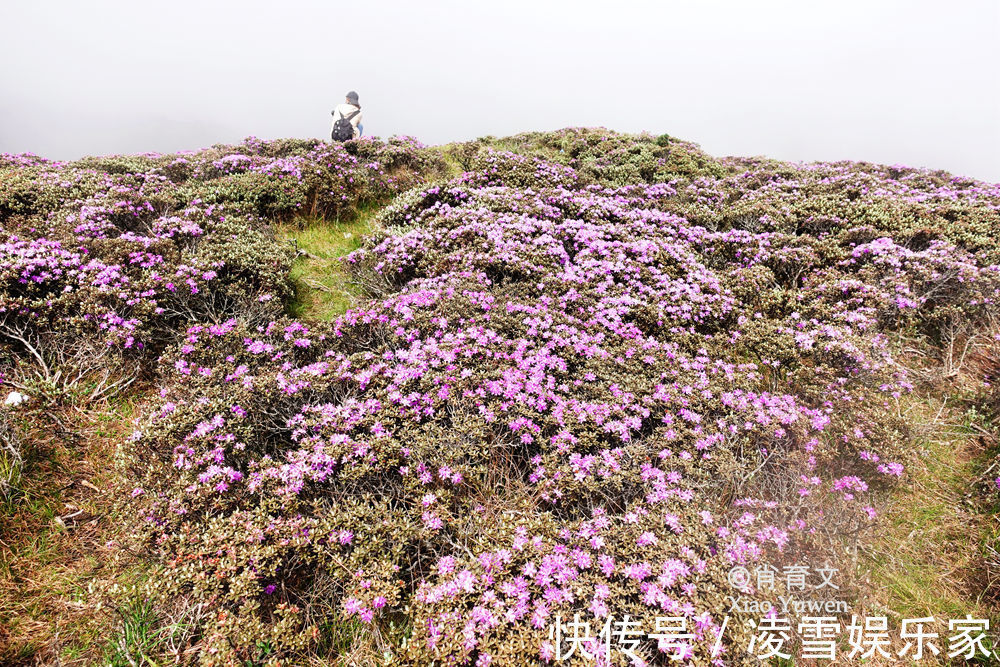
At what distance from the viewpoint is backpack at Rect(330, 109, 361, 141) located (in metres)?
14.5

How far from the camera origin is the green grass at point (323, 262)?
7.89 m

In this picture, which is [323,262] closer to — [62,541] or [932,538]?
[62,541]


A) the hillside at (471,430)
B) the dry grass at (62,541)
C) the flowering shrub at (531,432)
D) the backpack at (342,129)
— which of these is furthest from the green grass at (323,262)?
the backpack at (342,129)

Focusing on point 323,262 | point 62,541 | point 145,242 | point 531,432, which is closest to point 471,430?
point 531,432

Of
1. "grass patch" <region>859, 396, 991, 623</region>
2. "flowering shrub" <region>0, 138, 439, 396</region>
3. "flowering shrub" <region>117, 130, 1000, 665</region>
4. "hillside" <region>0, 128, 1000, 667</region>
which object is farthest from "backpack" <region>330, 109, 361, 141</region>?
"grass patch" <region>859, 396, 991, 623</region>

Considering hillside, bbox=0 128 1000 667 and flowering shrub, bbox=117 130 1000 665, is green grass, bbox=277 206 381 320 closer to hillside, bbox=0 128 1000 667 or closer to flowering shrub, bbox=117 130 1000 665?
hillside, bbox=0 128 1000 667

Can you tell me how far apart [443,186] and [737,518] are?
9.70 m

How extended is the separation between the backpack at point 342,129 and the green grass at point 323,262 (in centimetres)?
459

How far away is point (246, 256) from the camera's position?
291 inches

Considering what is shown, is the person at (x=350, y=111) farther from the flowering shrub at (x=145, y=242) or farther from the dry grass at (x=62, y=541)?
the dry grass at (x=62, y=541)

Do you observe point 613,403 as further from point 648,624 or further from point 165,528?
point 165,528

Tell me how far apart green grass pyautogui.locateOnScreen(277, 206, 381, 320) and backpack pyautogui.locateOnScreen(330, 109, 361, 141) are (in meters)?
4.59

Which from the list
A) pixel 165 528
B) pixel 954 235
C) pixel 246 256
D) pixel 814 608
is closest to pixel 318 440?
pixel 165 528

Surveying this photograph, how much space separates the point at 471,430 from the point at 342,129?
44.9 feet
